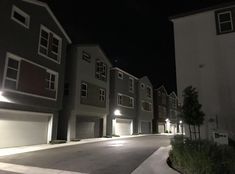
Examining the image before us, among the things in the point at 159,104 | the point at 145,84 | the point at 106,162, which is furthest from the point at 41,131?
the point at 159,104

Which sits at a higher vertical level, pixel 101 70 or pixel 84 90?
pixel 101 70

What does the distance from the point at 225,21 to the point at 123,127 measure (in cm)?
2268

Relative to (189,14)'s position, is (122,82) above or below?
below

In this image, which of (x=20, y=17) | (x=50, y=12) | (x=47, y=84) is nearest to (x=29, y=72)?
(x=47, y=84)

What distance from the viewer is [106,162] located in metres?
10.4

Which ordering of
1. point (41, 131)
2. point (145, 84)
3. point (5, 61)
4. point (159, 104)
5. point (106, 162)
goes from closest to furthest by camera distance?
point (106, 162), point (5, 61), point (41, 131), point (145, 84), point (159, 104)

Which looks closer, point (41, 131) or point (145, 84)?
point (41, 131)

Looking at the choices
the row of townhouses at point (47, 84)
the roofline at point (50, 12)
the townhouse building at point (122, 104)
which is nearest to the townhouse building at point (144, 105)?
the townhouse building at point (122, 104)

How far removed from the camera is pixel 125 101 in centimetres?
3412

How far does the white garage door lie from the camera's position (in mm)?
14655

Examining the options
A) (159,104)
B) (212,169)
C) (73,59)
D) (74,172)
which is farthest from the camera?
(159,104)

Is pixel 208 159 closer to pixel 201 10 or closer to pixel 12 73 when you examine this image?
pixel 201 10

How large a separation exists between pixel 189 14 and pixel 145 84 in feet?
87.0

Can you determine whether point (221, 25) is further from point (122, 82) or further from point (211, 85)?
point (122, 82)
